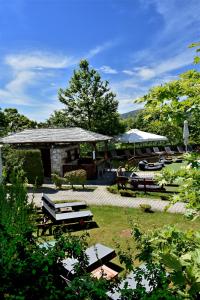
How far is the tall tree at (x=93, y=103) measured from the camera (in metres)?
38.6

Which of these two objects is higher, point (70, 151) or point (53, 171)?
point (70, 151)

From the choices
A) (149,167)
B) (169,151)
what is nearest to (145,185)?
(149,167)

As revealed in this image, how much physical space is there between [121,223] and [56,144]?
46.1ft

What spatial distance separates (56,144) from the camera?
2436 centimetres

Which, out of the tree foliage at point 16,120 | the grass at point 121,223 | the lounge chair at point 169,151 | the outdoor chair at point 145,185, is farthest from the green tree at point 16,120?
the grass at point 121,223

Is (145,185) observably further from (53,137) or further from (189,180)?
(189,180)

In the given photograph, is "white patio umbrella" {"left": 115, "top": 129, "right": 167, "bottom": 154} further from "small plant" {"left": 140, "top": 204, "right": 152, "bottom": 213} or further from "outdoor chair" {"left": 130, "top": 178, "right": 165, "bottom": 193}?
"small plant" {"left": 140, "top": 204, "right": 152, "bottom": 213}

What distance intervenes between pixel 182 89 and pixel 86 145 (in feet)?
104

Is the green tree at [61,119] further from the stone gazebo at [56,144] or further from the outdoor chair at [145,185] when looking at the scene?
the outdoor chair at [145,185]

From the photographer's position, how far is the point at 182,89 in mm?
3729

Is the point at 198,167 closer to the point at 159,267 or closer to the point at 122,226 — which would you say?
the point at 159,267

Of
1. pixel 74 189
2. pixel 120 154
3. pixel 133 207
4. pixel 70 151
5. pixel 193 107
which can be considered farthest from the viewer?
pixel 120 154

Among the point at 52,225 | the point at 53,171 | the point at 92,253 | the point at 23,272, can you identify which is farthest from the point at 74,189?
the point at 23,272

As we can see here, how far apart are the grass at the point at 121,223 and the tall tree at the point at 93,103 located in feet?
82.6
